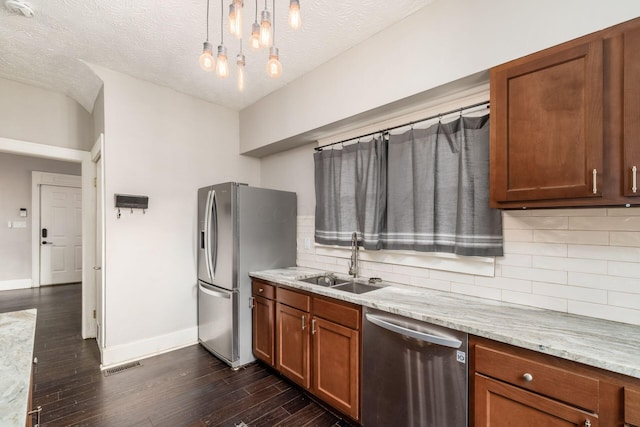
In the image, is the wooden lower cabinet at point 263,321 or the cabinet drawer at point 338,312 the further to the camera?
the wooden lower cabinet at point 263,321

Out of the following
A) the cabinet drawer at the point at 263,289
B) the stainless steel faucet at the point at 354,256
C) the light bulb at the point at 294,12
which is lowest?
the cabinet drawer at the point at 263,289

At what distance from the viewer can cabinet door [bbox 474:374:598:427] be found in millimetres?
1160

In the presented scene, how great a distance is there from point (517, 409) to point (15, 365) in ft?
6.44

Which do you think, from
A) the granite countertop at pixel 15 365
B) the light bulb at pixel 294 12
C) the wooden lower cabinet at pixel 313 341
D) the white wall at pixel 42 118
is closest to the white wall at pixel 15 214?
the white wall at pixel 42 118

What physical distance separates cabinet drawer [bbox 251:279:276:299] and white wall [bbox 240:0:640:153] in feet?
5.01

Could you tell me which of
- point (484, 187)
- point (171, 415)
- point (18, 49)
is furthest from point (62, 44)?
point (484, 187)

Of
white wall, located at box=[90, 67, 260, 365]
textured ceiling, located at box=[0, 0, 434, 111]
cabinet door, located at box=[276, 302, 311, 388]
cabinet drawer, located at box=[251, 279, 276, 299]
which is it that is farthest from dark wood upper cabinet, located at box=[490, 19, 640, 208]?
white wall, located at box=[90, 67, 260, 365]

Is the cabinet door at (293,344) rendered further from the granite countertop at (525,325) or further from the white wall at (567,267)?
the white wall at (567,267)

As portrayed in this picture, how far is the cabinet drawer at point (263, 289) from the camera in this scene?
269 centimetres

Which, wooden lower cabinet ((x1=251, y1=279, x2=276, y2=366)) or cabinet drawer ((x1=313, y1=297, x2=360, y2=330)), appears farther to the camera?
wooden lower cabinet ((x1=251, y1=279, x2=276, y2=366))

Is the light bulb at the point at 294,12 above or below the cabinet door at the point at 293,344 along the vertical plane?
above

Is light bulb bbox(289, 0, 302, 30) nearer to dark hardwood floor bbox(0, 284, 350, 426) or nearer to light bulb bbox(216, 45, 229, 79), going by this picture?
light bulb bbox(216, 45, 229, 79)

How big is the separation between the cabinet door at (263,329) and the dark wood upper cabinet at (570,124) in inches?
79.8

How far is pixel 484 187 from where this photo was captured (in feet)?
6.30
